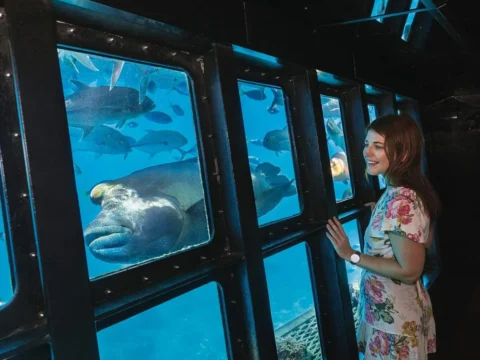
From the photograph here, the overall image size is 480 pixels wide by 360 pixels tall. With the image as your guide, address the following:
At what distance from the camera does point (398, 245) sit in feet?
5.89

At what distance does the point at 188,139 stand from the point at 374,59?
2.81 meters

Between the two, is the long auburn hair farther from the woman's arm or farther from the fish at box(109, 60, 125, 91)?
the fish at box(109, 60, 125, 91)

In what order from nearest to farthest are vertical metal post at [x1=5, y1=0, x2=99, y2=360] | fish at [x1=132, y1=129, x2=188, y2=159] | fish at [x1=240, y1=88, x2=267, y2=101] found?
vertical metal post at [x1=5, y1=0, x2=99, y2=360], fish at [x1=132, y1=129, x2=188, y2=159], fish at [x1=240, y1=88, x2=267, y2=101]

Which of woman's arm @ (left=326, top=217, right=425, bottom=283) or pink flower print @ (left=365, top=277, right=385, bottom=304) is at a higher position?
woman's arm @ (left=326, top=217, right=425, bottom=283)

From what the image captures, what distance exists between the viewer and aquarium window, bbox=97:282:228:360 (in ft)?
5.29

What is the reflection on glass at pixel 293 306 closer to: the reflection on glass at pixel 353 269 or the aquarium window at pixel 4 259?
the reflection on glass at pixel 353 269

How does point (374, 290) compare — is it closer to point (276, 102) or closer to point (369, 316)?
point (369, 316)

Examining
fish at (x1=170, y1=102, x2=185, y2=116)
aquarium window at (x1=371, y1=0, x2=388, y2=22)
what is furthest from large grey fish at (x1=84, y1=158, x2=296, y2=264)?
aquarium window at (x1=371, y1=0, x2=388, y2=22)

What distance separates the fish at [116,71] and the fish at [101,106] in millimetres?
24

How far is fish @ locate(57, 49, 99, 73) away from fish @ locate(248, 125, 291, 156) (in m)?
1.45

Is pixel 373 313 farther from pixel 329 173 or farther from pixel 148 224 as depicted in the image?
pixel 148 224

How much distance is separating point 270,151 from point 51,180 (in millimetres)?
1846

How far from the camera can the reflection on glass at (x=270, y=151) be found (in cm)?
262

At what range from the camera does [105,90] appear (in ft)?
5.54
